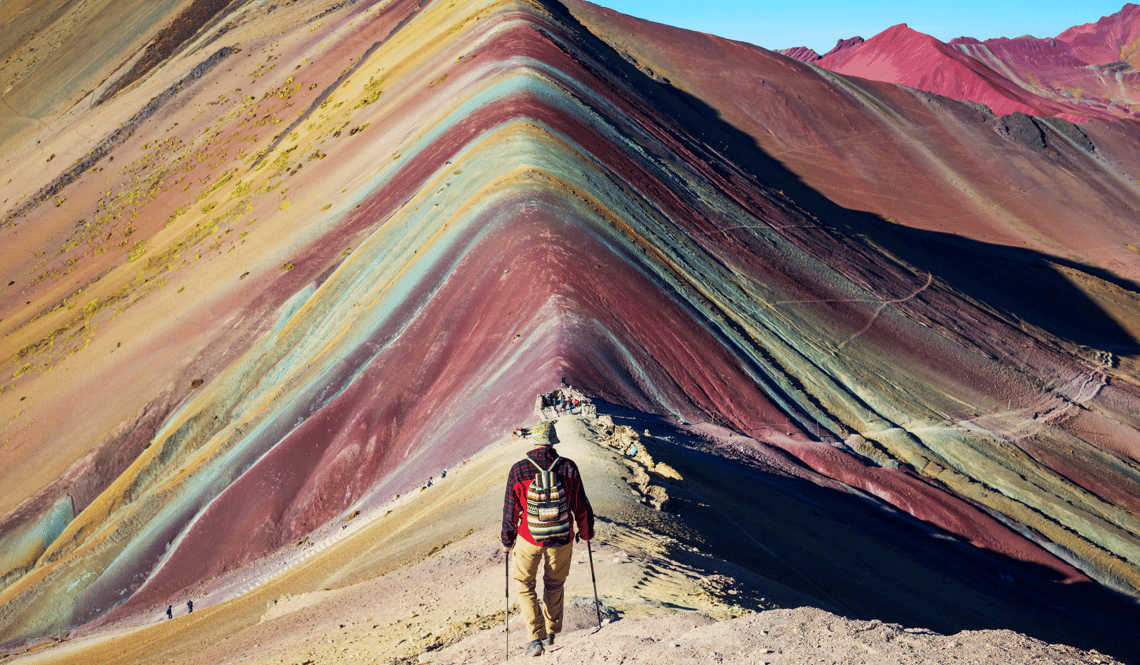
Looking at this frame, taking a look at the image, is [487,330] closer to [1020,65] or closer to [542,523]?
[542,523]

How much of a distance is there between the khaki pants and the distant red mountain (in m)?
67.6

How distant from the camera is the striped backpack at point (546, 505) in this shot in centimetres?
611

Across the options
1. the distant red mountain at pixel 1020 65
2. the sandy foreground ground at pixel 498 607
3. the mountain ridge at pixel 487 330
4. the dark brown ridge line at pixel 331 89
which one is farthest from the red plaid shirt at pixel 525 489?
the distant red mountain at pixel 1020 65

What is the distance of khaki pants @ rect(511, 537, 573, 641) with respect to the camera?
617 cm

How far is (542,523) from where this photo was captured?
6141 mm

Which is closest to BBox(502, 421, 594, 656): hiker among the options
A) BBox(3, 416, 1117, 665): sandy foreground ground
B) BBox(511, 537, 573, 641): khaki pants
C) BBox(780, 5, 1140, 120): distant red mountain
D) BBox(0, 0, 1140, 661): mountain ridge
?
BBox(511, 537, 573, 641): khaki pants

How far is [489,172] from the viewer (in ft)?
68.2

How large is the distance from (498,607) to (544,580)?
1.15 metres

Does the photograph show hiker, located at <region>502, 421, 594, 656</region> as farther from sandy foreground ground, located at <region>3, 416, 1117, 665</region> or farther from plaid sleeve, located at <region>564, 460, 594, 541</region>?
sandy foreground ground, located at <region>3, 416, 1117, 665</region>

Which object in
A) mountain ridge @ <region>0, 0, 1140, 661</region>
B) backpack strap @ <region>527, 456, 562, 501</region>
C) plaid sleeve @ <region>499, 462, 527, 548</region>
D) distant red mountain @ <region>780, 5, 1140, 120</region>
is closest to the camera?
backpack strap @ <region>527, 456, 562, 501</region>

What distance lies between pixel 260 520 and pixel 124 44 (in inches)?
2087

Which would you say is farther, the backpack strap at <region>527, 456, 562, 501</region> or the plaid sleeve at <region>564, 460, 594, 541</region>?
the plaid sleeve at <region>564, 460, 594, 541</region>

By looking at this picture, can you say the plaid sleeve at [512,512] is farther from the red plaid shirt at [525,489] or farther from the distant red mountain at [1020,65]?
the distant red mountain at [1020,65]

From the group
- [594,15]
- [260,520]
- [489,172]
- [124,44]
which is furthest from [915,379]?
[124,44]
